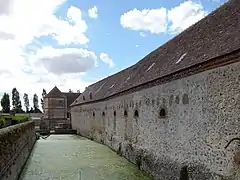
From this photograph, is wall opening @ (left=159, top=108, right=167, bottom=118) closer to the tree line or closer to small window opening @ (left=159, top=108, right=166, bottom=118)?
small window opening @ (left=159, top=108, right=166, bottom=118)

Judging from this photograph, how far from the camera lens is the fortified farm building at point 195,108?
24.7 ft

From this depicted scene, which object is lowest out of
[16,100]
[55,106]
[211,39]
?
[55,106]

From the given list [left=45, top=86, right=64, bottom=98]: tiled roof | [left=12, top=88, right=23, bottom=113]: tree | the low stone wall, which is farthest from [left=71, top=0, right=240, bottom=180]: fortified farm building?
[left=12, top=88, right=23, bottom=113]: tree

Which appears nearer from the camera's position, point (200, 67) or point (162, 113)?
point (200, 67)

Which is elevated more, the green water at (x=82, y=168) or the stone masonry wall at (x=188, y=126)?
the stone masonry wall at (x=188, y=126)

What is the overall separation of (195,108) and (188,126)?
71 centimetres

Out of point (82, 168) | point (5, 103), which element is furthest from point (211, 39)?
point (5, 103)

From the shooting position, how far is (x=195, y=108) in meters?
9.10

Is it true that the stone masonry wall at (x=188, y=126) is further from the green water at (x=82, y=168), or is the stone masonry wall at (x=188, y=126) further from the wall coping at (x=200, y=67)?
the green water at (x=82, y=168)

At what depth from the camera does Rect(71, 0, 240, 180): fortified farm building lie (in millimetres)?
7543

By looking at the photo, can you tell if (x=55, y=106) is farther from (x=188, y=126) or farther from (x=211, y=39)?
(x=211, y=39)

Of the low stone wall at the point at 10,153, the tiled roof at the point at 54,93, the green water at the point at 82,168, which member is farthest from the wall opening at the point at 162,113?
the tiled roof at the point at 54,93

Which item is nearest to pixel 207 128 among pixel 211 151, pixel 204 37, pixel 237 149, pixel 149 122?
pixel 211 151

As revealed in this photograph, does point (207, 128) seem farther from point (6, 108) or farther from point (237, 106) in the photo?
point (6, 108)
